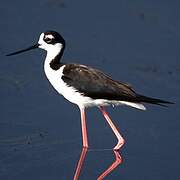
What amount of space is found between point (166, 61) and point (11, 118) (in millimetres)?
2806

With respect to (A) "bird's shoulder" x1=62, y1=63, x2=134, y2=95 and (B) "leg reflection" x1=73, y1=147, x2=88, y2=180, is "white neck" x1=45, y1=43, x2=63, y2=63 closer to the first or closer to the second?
(A) "bird's shoulder" x1=62, y1=63, x2=134, y2=95

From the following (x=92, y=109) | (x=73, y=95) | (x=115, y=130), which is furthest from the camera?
(x=92, y=109)

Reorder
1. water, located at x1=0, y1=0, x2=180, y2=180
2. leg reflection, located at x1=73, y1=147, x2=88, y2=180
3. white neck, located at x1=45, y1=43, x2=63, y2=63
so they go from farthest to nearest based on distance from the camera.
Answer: white neck, located at x1=45, y1=43, x2=63, y2=63 → water, located at x1=0, y1=0, x2=180, y2=180 → leg reflection, located at x1=73, y1=147, x2=88, y2=180

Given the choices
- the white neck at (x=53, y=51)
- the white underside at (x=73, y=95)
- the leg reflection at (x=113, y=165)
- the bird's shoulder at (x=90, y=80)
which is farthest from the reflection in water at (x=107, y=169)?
the white neck at (x=53, y=51)

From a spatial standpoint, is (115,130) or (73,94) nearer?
(73,94)

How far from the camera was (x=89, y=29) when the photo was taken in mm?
10258

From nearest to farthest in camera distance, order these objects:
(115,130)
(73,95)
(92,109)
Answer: (73,95)
(115,130)
(92,109)

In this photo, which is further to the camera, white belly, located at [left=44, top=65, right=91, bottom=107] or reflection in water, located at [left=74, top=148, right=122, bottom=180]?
white belly, located at [left=44, top=65, right=91, bottom=107]

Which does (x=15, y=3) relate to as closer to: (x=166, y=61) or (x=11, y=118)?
(x=166, y=61)

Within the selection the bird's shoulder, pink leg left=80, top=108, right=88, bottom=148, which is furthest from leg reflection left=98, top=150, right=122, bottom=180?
the bird's shoulder

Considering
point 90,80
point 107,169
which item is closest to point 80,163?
point 107,169

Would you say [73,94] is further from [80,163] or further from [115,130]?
[80,163]

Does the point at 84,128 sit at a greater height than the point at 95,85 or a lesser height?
lesser

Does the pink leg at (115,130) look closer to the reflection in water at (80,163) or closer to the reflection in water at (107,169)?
the reflection in water at (107,169)
